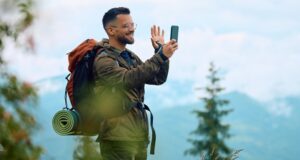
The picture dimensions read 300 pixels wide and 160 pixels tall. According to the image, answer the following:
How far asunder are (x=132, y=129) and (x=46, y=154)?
7.72 feet

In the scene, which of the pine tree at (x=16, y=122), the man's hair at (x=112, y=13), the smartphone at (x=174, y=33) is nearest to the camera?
the pine tree at (x=16, y=122)

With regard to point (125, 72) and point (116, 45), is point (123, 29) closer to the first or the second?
point (116, 45)

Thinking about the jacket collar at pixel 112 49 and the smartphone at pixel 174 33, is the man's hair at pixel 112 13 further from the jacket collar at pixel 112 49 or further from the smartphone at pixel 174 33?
the smartphone at pixel 174 33

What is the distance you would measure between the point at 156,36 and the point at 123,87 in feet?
1.86

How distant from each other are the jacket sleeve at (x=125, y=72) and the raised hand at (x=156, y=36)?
0.26 metres

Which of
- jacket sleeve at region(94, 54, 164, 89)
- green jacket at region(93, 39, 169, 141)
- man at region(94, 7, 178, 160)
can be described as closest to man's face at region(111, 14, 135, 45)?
man at region(94, 7, 178, 160)

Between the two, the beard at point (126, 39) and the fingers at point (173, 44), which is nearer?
the fingers at point (173, 44)

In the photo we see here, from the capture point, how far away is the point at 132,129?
4.76 m

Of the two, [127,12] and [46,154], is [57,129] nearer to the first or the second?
[127,12]

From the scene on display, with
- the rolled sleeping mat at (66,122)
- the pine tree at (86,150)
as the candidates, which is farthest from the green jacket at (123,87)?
the pine tree at (86,150)

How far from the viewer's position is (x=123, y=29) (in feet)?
16.5

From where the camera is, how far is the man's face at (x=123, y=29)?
500 centimetres

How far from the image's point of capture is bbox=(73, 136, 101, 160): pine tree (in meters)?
2.46

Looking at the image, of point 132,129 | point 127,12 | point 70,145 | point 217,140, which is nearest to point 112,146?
point 132,129
